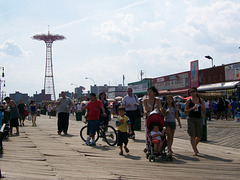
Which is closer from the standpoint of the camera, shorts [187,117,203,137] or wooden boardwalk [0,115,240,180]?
wooden boardwalk [0,115,240,180]

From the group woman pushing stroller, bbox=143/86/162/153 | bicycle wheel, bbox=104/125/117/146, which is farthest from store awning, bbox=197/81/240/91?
woman pushing stroller, bbox=143/86/162/153

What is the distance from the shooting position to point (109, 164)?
7.56m

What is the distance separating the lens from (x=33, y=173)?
6297mm

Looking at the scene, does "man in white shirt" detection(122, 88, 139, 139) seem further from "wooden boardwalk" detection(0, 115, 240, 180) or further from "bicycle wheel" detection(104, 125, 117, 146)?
"wooden boardwalk" detection(0, 115, 240, 180)

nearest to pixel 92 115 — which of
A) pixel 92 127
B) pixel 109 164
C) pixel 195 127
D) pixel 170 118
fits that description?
pixel 92 127

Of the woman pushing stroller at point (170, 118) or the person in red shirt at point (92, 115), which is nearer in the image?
the woman pushing stroller at point (170, 118)

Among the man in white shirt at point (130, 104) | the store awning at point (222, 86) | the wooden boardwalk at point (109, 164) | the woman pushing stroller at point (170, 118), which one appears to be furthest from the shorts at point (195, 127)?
the store awning at point (222, 86)

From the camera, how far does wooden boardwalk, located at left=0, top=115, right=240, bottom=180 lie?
6285 mm

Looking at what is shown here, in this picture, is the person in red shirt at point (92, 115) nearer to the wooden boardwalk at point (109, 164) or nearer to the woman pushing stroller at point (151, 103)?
the wooden boardwalk at point (109, 164)

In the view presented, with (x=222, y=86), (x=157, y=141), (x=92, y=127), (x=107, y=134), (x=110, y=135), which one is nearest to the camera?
(x=157, y=141)

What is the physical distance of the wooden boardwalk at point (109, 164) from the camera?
629cm

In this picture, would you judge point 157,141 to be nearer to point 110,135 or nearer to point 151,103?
point 151,103

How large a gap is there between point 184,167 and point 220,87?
3136 centimetres

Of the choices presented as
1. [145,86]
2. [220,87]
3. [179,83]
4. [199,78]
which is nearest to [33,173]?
[220,87]
